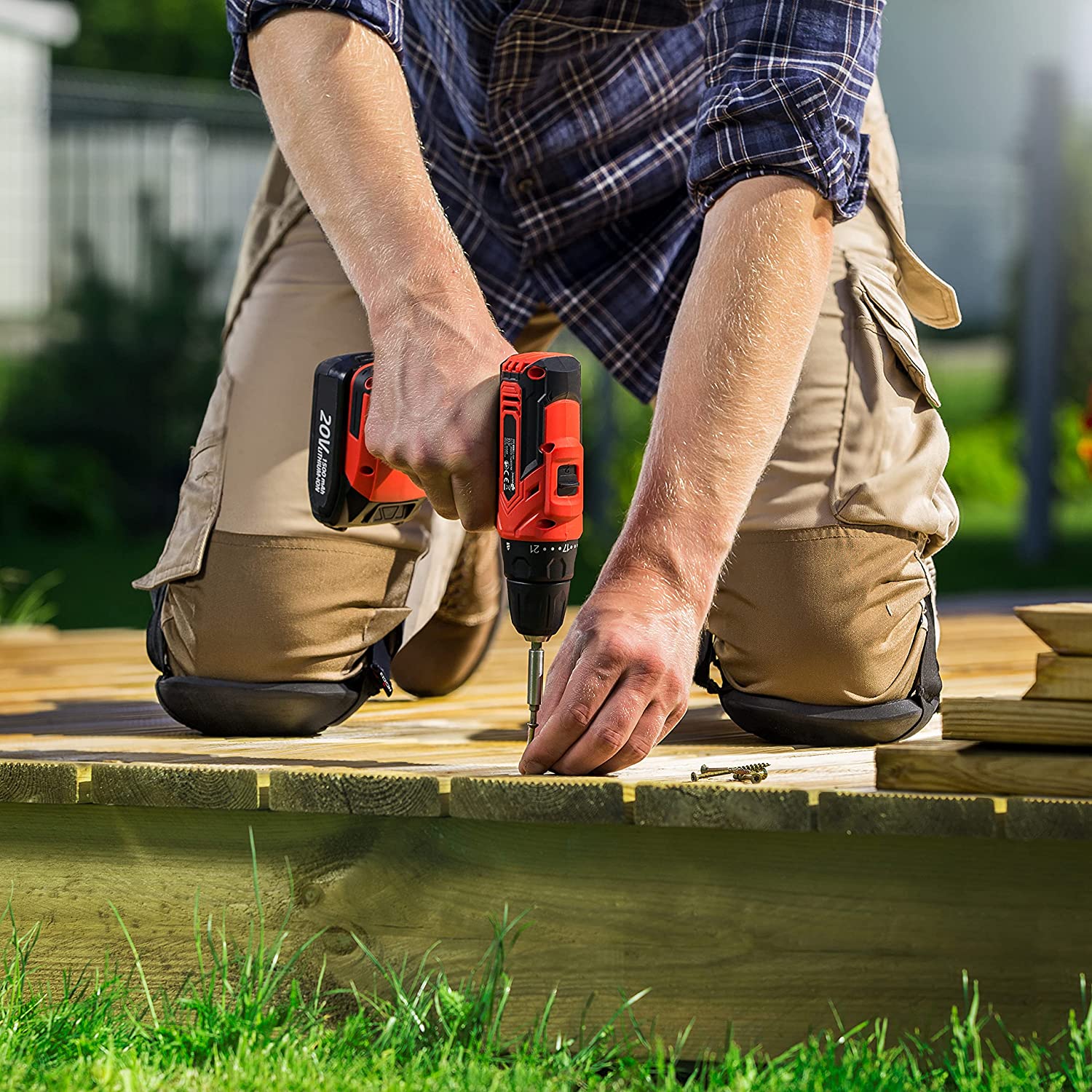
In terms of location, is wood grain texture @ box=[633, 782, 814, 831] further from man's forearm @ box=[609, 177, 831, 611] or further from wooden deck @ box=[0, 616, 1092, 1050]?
man's forearm @ box=[609, 177, 831, 611]

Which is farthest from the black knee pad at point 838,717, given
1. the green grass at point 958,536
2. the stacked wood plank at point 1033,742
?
the green grass at point 958,536

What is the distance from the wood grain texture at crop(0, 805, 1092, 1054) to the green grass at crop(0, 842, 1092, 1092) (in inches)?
0.9

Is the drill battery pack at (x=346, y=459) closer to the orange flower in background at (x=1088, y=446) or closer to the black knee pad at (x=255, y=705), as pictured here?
the black knee pad at (x=255, y=705)

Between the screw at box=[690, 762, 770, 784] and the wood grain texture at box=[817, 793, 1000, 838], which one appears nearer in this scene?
the wood grain texture at box=[817, 793, 1000, 838]

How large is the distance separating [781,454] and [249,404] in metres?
0.81

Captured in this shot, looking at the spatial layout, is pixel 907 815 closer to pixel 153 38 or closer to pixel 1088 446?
pixel 1088 446

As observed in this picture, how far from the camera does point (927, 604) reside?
2273 millimetres

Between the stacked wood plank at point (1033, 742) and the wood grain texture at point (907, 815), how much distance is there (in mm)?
42

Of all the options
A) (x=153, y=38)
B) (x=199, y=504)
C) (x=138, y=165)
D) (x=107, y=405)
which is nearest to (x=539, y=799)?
(x=199, y=504)

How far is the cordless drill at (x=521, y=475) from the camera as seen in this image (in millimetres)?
1709

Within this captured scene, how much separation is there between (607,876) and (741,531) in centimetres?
67

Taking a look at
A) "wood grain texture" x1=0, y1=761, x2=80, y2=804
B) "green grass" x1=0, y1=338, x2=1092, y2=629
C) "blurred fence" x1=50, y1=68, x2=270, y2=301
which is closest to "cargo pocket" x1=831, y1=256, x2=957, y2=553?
"wood grain texture" x1=0, y1=761, x2=80, y2=804

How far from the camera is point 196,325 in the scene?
314 inches

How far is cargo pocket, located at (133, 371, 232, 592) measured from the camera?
230 centimetres
